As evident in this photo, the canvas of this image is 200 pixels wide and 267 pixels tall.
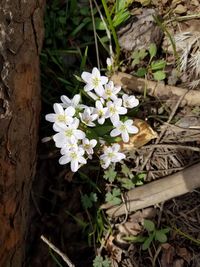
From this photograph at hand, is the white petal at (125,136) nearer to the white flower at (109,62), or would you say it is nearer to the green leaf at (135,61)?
the white flower at (109,62)

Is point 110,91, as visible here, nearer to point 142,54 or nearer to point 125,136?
point 125,136

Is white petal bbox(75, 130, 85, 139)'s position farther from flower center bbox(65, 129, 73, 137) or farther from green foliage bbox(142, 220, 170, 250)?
green foliage bbox(142, 220, 170, 250)

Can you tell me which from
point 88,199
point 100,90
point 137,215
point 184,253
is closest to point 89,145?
point 100,90

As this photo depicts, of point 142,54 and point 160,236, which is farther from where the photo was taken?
point 142,54

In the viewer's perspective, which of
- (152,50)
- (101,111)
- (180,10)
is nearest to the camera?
(101,111)

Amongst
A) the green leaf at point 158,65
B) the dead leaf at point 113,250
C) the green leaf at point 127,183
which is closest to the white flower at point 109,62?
the green leaf at point 158,65

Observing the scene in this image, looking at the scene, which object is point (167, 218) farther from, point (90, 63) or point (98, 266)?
point (90, 63)

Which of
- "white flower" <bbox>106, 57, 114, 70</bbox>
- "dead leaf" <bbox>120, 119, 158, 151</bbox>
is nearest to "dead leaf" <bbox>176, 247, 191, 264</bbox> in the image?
"dead leaf" <bbox>120, 119, 158, 151</bbox>
